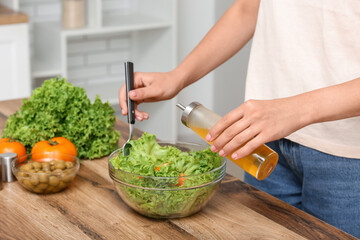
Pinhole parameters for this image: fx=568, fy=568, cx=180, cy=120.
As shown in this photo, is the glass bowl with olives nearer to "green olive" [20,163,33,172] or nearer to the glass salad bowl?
"green olive" [20,163,33,172]

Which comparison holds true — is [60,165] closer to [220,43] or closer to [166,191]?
[166,191]

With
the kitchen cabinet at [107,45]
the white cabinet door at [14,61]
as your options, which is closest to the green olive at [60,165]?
the white cabinet door at [14,61]

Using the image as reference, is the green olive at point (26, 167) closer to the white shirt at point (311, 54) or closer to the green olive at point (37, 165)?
the green olive at point (37, 165)

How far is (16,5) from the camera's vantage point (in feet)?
10.9

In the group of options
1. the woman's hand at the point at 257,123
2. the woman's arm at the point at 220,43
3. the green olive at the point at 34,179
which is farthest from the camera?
the woman's arm at the point at 220,43

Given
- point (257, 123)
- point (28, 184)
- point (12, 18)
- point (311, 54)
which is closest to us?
point (257, 123)

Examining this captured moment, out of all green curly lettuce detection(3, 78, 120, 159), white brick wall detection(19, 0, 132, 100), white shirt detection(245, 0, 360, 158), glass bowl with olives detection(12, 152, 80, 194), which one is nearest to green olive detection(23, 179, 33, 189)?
glass bowl with olives detection(12, 152, 80, 194)

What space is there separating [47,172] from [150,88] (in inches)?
14.4

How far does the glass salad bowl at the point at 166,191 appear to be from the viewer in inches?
50.9

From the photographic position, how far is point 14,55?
3275 mm

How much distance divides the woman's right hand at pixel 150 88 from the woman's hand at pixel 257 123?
15.2 inches

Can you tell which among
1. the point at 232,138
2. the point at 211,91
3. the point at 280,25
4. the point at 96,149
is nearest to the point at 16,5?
the point at 211,91

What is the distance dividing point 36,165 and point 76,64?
2.66 m

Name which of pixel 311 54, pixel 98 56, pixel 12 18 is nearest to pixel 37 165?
pixel 311 54
